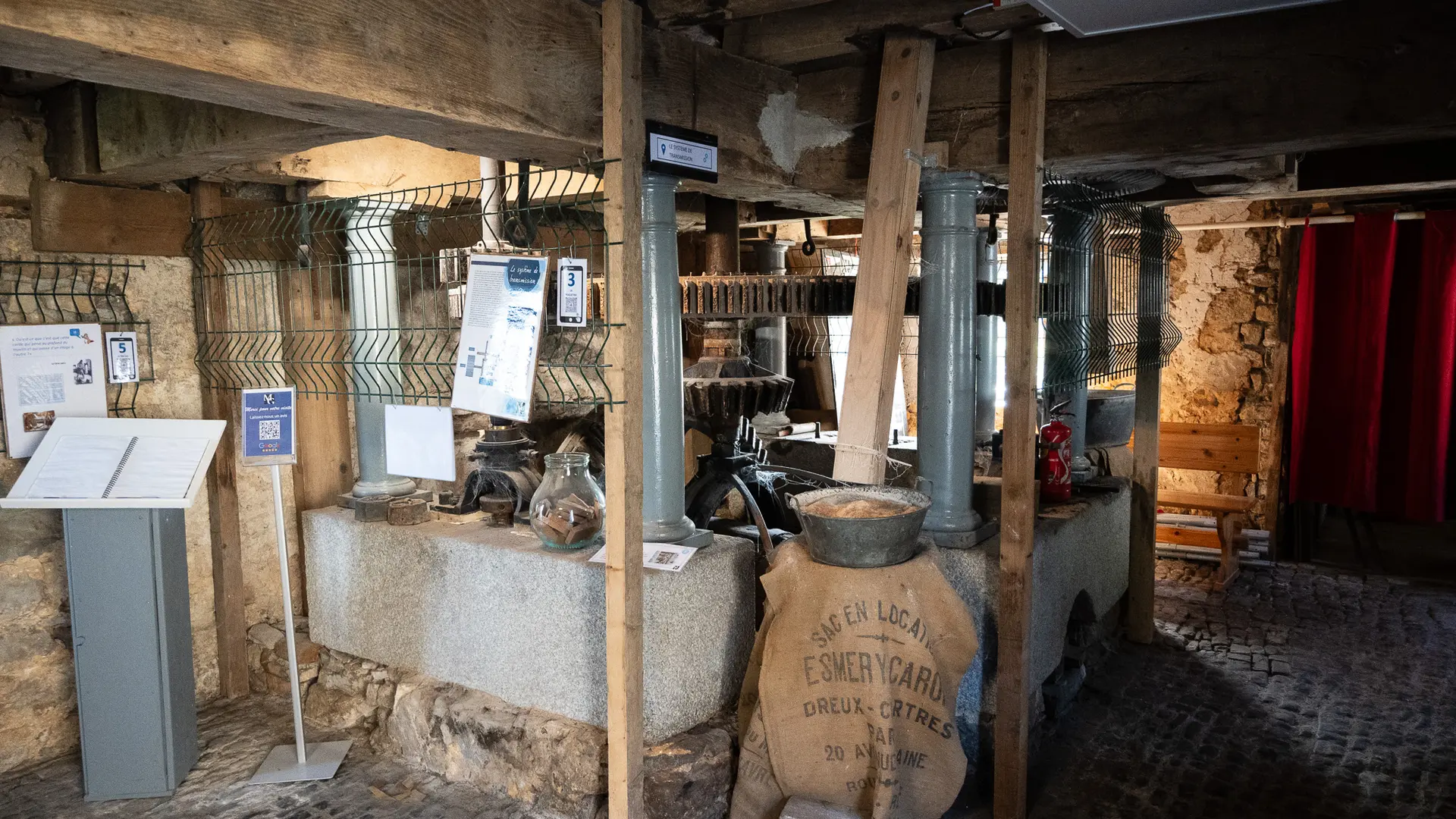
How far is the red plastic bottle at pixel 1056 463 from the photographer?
3920mm

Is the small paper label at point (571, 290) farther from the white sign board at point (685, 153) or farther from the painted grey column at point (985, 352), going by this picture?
the painted grey column at point (985, 352)

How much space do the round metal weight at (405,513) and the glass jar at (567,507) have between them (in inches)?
25.3

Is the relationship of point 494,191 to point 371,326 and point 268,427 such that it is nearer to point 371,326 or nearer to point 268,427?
point 371,326

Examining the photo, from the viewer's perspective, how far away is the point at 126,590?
3.05 meters

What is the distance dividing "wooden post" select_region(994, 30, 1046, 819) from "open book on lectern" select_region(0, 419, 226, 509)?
2444mm

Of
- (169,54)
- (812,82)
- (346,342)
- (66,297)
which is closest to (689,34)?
(812,82)

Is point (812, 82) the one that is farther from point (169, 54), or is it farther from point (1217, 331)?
point (1217, 331)

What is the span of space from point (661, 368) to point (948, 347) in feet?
3.06

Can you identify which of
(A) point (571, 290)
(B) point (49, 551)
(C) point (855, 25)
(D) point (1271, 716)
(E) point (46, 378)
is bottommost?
(D) point (1271, 716)

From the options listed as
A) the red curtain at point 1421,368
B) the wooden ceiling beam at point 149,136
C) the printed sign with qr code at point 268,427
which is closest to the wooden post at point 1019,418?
the wooden ceiling beam at point 149,136

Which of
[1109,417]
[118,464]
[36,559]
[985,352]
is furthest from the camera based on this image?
[1109,417]

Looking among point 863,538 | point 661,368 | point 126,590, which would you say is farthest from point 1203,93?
point 126,590

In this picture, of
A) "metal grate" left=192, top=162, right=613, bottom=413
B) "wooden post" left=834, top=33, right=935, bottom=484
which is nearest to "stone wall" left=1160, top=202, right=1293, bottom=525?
"wooden post" left=834, top=33, right=935, bottom=484

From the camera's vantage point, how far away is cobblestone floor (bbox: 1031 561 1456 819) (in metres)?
3.13
